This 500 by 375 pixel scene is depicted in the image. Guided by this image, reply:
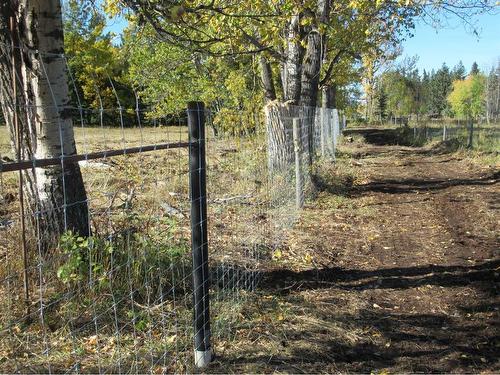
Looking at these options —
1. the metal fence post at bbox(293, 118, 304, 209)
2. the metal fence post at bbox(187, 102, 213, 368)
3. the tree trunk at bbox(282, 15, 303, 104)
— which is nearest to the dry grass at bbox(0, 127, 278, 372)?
the metal fence post at bbox(187, 102, 213, 368)

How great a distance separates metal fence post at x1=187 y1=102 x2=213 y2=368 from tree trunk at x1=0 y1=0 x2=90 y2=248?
1445mm

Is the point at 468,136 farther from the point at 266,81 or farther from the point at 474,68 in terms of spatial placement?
the point at 474,68

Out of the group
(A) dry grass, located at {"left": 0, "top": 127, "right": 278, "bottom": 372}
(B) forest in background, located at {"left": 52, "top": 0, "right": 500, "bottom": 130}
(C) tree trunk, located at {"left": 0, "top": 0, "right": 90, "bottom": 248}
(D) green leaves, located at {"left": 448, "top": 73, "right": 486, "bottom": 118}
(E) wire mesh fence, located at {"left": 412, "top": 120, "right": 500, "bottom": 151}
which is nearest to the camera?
(A) dry grass, located at {"left": 0, "top": 127, "right": 278, "bottom": 372}

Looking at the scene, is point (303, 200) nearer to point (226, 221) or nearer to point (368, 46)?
point (226, 221)

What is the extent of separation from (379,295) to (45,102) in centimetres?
380

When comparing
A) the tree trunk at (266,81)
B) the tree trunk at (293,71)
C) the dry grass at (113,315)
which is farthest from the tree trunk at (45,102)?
the tree trunk at (266,81)

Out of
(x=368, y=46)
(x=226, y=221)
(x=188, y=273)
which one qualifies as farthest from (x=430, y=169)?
(x=188, y=273)

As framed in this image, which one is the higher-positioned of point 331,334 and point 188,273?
point 188,273

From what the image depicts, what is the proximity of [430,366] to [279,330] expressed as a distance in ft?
4.03

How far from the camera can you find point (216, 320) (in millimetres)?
4117

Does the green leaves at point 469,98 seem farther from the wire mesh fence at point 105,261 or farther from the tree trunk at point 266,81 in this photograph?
the wire mesh fence at point 105,261

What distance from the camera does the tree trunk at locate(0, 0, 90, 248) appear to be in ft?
14.0

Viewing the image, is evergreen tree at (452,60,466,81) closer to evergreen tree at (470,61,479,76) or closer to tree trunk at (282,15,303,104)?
evergreen tree at (470,61,479,76)

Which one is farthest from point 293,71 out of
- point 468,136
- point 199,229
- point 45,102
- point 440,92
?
point 440,92
